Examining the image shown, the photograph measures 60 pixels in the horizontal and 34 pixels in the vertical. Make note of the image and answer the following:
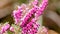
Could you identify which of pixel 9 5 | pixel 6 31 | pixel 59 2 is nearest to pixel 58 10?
pixel 59 2

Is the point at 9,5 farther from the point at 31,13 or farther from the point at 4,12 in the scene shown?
the point at 31,13

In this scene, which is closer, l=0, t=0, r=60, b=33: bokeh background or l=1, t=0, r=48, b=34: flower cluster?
l=1, t=0, r=48, b=34: flower cluster

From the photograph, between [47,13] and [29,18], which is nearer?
[29,18]

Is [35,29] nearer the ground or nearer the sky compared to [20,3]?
nearer the ground

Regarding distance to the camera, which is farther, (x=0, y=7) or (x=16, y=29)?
(x=0, y=7)

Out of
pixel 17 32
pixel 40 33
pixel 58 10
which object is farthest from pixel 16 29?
pixel 58 10

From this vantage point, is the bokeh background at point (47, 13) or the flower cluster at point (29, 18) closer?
the flower cluster at point (29, 18)

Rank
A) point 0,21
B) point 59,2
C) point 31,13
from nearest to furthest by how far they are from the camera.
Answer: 1. point 31,13
2. point 0,21
3. point 59,2

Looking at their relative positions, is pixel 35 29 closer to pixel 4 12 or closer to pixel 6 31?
pixel 6 31

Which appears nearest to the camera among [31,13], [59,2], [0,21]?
[31,13]
